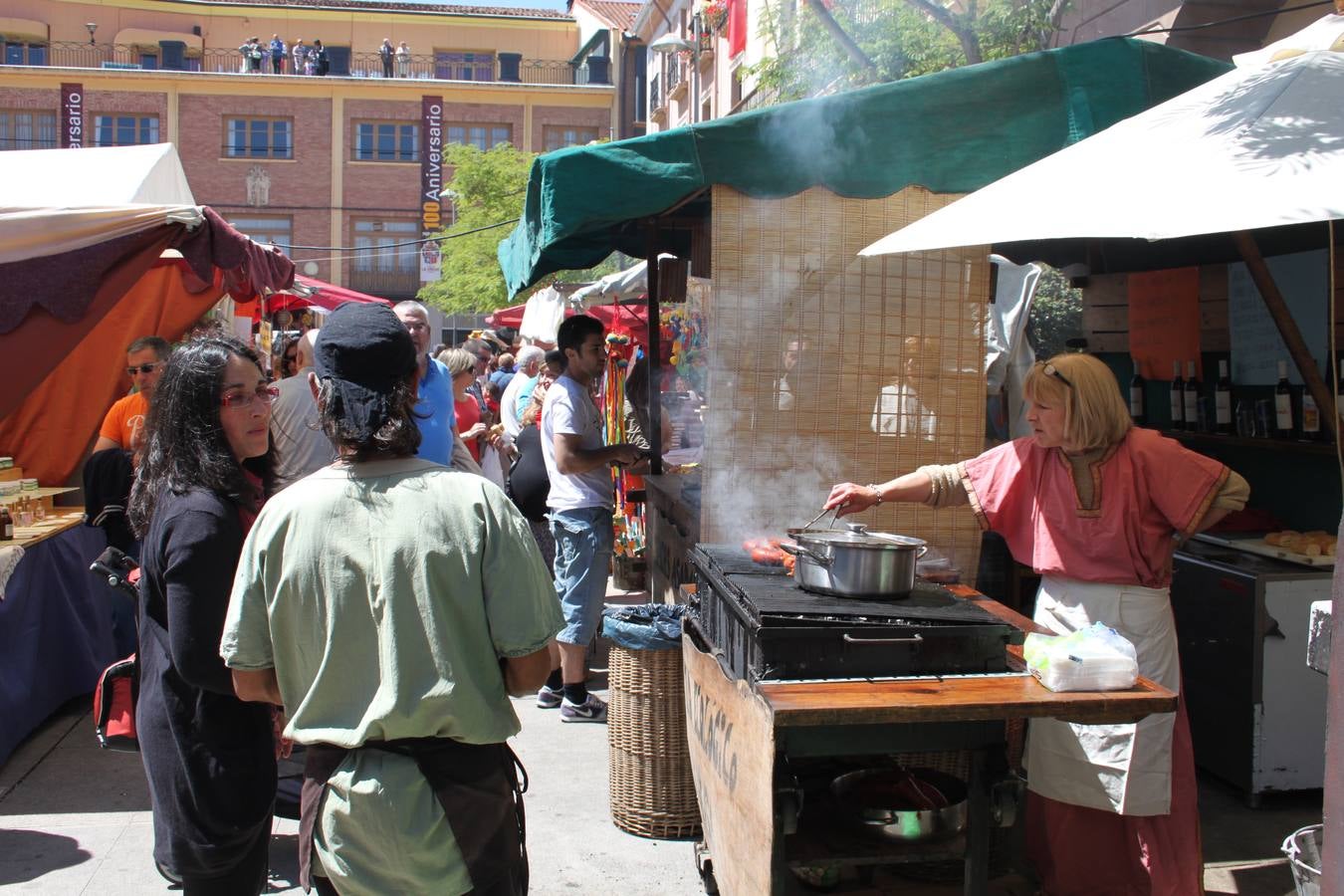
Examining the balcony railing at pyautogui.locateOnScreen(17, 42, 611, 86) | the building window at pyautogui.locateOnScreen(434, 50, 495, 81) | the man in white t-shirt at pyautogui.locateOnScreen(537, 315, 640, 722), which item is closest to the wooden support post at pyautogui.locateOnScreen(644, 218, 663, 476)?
the man in white t-shirt at pyautogui.locateOnScreen(537, 315, 640, 722)

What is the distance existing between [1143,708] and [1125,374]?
163 inches

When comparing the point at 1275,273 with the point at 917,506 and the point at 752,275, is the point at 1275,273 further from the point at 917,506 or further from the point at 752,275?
the point at 752,275

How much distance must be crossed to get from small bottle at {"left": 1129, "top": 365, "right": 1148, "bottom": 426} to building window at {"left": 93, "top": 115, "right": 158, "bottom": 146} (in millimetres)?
39463

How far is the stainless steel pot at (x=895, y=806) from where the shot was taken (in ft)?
10.3

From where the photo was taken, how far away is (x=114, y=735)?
10.3 feet

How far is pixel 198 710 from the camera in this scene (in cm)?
254

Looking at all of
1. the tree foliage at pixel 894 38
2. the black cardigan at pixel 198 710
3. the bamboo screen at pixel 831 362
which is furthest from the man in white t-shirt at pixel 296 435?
the tree foliage at pixel 894 38

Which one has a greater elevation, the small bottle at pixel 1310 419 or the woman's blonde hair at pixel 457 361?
the woman's blonde hair at pixel 457 361

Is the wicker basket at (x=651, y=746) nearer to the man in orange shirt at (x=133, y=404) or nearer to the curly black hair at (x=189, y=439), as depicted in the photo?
the curly black hair at (x=189, y=439)

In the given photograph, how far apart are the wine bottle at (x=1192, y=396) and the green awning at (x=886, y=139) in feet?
5.92

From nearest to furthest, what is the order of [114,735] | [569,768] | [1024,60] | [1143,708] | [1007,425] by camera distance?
[1143,708] < [114,735] < [1024,60] < [569,768] < [1007,425]

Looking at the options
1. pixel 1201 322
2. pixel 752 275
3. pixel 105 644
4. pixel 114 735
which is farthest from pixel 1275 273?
pixel 105 644

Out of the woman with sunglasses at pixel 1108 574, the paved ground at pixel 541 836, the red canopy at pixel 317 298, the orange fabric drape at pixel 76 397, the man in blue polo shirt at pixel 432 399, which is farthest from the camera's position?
A: the red canopy at pixel 317 298

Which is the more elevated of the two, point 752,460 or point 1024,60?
point 1024,60
